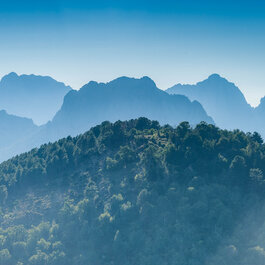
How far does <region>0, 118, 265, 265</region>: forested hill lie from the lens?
192ft

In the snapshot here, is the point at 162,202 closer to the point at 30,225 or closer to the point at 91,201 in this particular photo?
the point at 91,201

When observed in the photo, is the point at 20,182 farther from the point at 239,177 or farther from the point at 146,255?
the point at 239,177

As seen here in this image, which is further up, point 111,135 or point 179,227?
point 111,135

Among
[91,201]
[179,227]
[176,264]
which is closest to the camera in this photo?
[176,264]

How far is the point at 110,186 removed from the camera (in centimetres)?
7212

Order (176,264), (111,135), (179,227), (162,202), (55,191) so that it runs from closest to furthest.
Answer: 1. (176,264)
2. (179,227)
3. (162,202)
4. (55,191)
5. (111,135)

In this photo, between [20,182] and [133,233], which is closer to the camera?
[133,233]

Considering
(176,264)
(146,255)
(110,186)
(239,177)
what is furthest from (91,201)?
(239,177)

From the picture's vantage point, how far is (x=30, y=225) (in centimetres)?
7269

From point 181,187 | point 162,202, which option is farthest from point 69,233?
point 181,187

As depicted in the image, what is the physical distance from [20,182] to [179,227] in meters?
40.0

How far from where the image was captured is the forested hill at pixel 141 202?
58438mm

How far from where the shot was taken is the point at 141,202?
6575 cm

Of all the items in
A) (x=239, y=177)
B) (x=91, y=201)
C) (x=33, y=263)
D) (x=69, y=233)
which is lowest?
(x=33, y=263)
